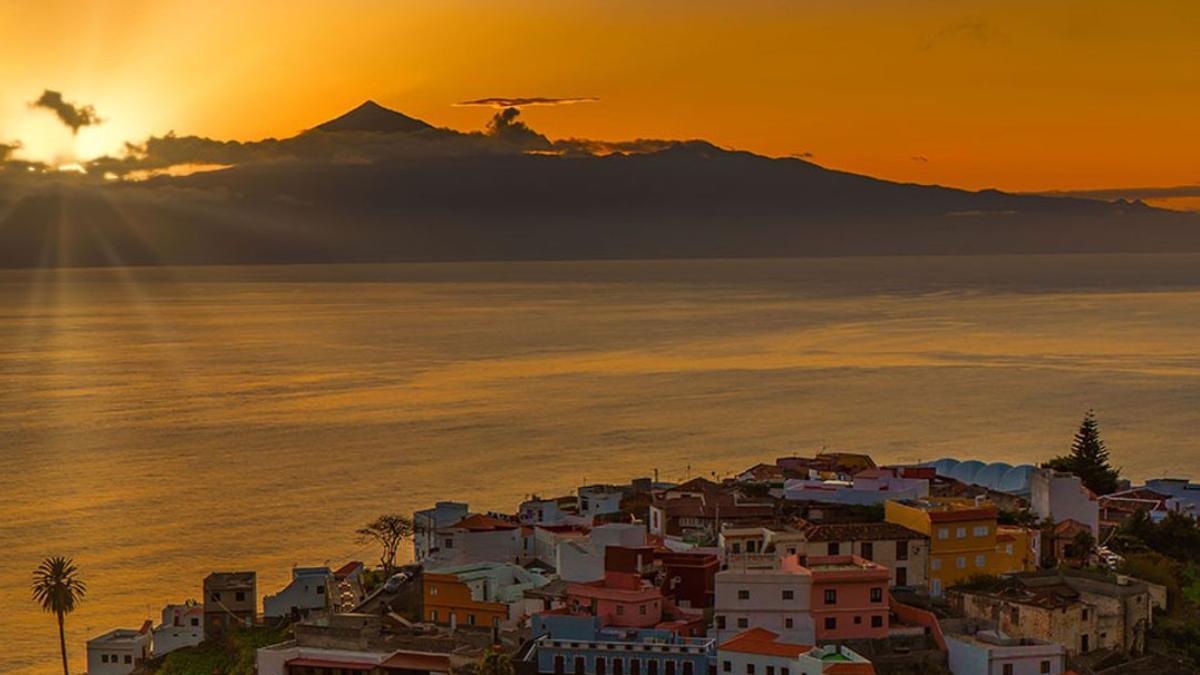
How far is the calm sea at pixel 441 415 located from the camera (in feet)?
169

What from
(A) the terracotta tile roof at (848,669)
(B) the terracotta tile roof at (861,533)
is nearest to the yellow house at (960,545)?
(B) the terracotta tile roof at (861,533)

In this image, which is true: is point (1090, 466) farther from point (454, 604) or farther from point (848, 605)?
point (454, 604)

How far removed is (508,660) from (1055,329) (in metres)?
A: 121

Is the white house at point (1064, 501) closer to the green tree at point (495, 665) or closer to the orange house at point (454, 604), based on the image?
the orange house at point (454, 604)

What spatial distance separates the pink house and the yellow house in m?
3.25

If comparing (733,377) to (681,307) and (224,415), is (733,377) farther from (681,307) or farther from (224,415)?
(681,307)

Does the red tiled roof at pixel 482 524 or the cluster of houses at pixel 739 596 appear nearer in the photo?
the cluster of houses at pixel 739 596

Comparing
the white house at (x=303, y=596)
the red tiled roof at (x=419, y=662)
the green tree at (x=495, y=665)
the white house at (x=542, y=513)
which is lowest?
the white house at (x=303, y=596)

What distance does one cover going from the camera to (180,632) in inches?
1394

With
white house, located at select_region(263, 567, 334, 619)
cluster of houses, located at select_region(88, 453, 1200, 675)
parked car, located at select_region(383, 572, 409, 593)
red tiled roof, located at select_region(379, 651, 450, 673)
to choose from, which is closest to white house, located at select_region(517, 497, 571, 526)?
cluster of houses, located at select_region(88, 453, 1200, 675)

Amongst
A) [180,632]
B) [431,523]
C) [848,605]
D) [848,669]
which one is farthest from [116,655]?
[848,669]

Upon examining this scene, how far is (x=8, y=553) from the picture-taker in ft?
162

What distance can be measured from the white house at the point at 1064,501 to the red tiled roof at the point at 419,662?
49.3 ft

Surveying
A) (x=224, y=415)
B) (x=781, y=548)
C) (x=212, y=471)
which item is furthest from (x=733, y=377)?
(x=781, y=548)
